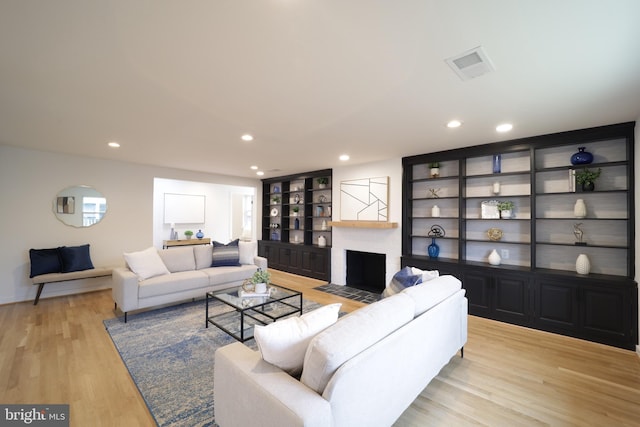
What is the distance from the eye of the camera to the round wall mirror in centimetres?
470

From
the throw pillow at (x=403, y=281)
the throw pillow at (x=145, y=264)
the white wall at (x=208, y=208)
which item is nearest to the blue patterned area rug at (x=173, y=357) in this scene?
the throw pillow at (x=145, y=264)

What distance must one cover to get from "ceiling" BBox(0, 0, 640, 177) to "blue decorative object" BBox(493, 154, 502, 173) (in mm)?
564

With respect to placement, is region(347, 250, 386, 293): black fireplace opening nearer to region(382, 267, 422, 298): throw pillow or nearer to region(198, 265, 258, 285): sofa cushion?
region(198, 265, 258, 285): sofa cushion

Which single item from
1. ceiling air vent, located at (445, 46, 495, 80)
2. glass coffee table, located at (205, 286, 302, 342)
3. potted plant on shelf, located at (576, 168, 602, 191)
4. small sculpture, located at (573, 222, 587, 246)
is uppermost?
ceiling air vent, located at (445, 46, 495, 80)

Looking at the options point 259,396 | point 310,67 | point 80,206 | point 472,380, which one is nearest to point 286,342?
point 259,396

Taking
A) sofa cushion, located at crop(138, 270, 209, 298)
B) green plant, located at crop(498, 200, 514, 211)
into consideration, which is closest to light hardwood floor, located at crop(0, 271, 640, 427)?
sofa cushion, located at crop(138, 270, 209, 298)

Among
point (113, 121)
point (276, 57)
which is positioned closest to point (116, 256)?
point (113, 121)

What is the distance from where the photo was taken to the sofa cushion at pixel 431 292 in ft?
6.70

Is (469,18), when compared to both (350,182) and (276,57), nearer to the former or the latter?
(276,57)

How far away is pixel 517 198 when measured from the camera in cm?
387

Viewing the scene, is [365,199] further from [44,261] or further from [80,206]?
[44,261]

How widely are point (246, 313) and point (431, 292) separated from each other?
2.22m

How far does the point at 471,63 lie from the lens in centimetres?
183

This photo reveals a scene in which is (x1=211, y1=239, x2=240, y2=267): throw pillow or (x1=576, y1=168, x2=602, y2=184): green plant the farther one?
(x1=211, y1=239, x2=240, y2=267): throw pillow
